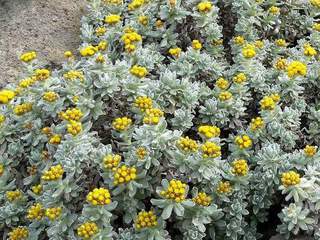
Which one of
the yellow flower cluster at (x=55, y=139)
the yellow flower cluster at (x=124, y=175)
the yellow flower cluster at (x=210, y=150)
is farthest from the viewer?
the yellow flower cluster at (x=55, y=139)

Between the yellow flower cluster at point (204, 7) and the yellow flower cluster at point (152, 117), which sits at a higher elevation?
the yellow flower cluster at point (204, 7)

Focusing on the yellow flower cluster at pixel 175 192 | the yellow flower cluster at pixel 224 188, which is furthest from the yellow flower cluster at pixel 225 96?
the yellow flower cluster at pixel 175 192

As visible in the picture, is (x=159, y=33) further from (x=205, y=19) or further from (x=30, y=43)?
(x=30, y=43)

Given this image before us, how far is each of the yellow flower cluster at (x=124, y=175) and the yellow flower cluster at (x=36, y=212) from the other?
72 centimetres

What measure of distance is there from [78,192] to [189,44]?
7.35ft

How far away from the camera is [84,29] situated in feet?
18.1

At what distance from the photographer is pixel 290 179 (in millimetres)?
3605

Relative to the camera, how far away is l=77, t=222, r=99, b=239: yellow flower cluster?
329 cm

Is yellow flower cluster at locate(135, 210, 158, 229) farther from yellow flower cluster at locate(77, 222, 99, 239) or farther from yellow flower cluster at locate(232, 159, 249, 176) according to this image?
yellow flower cluster at locate(232, 159, 249, 176)

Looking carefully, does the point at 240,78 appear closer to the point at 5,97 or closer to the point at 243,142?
the point at 243,142

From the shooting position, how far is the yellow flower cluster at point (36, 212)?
3734 mm

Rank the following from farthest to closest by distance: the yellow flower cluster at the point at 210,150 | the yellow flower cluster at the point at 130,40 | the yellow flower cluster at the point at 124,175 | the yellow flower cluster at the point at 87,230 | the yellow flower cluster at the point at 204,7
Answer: the yellow flower cluster at the point at 204,7, the yellow flower cluster at the point at 130,40, the yellow flower cluster at the point at 210,150, the yellow flower cluster at the point at 124,175, the yellow flower cluster at the point at 87,230

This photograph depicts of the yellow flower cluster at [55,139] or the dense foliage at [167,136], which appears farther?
the yellow flower cluster at [55,139]

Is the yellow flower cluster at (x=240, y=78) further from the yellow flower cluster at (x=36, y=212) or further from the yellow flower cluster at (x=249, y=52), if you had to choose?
the yellow flower cluster at (x=36, y=212)
